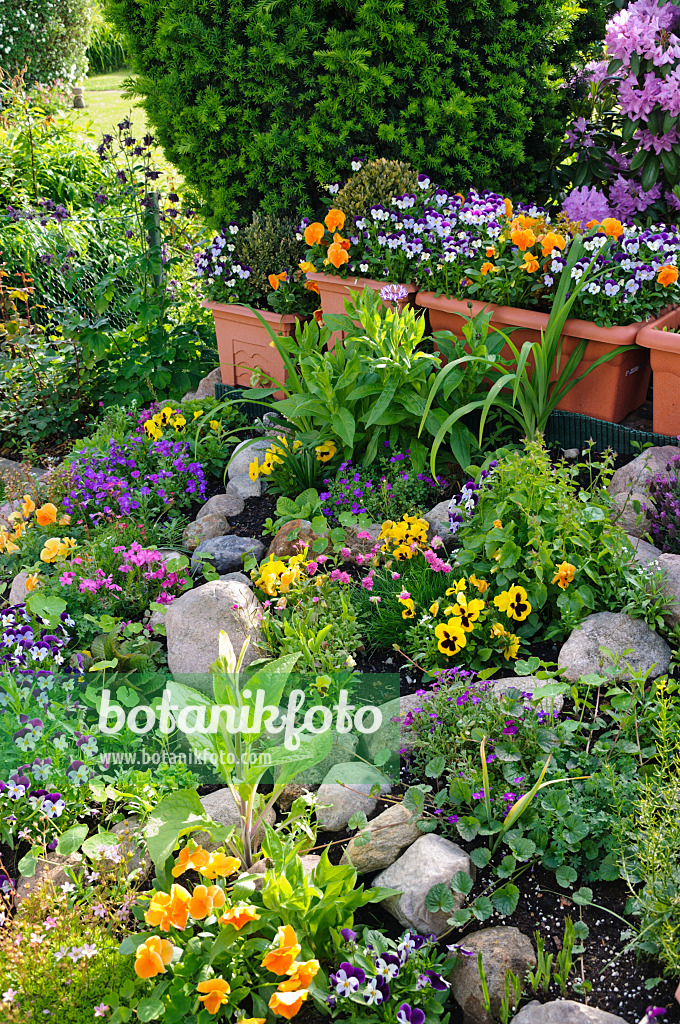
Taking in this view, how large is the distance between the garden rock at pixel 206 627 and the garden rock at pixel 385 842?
718 mm

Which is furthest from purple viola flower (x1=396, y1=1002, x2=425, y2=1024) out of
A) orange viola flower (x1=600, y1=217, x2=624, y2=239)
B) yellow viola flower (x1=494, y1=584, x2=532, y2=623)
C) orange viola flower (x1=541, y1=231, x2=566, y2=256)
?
orange viola flower (x1=600, y1=217, x2=624, y2=239)

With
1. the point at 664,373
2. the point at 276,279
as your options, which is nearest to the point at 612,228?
the point at 664,373

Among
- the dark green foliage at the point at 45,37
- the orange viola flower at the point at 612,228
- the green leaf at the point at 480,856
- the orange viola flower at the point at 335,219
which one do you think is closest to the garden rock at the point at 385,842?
the green leaf at the point at 480,856

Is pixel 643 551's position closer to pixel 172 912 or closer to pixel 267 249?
pixel 172 912

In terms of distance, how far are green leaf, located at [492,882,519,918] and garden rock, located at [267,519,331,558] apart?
1275 mm

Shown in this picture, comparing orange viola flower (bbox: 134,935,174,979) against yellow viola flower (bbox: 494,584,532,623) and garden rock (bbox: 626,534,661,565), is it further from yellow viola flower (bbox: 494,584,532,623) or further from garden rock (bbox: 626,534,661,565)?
garden rock (bbox: 626,534,661,565)

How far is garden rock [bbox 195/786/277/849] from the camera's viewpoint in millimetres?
2104

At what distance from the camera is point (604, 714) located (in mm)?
2240

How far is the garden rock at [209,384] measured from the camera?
14.3ft

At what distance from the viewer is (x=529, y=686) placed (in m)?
2.26

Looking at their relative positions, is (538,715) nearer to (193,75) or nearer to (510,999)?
(510,999)

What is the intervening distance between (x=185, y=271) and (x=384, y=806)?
4.38 m

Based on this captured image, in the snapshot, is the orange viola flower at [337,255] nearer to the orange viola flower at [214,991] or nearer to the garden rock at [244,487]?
→ the garden rock at [244,487]

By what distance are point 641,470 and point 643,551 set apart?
356 mm
